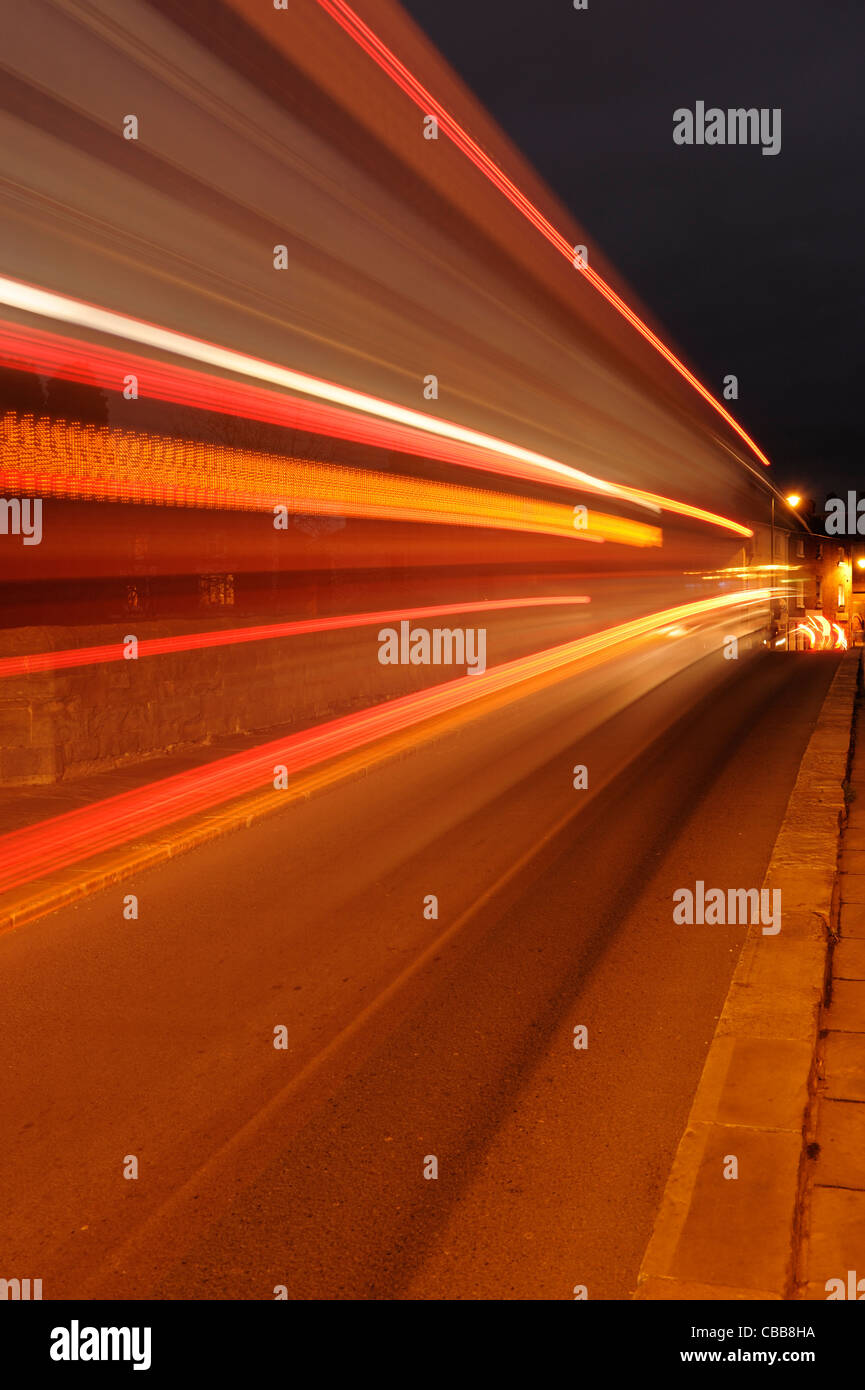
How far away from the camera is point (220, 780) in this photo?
1041 centimetres

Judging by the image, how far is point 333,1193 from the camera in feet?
12.1

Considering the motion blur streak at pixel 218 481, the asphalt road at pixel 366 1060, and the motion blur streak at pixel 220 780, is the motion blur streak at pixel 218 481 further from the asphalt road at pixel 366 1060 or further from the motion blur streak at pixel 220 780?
the asphalt road at pixel 366 1060

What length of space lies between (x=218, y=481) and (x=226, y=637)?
2.22 metres

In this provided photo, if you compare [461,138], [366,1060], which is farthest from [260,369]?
[366,1060]

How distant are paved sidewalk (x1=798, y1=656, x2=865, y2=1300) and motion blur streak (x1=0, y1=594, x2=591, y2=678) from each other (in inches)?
280

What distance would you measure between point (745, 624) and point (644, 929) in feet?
93.0

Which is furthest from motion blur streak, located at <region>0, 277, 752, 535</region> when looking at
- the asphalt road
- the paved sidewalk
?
the paved sidewalk

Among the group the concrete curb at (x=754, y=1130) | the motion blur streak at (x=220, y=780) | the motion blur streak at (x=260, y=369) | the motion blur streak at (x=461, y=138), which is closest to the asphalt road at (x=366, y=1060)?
the concrete curb at (x=754, y=1130)

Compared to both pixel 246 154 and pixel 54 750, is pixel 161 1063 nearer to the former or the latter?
pixel 54 750

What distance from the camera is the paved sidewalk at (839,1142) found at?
315 centimetres

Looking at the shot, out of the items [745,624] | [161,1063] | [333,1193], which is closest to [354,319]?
[161,1063]

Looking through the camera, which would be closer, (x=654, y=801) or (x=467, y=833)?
(x=467, y=833)

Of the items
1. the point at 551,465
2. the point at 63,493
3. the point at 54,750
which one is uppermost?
the point at 551,465

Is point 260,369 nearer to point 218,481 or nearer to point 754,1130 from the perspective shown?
point 218,481
